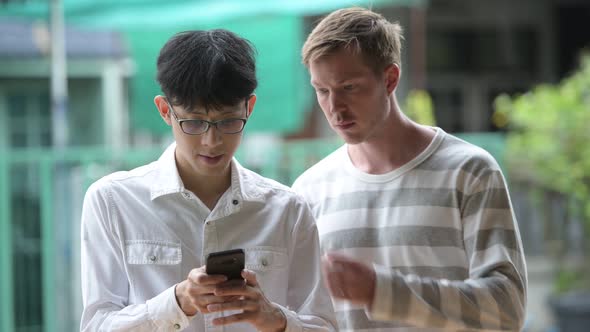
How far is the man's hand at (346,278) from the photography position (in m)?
1.92

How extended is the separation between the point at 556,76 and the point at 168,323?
846cm

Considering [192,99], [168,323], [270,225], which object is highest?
[192,99]

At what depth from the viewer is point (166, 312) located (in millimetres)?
1896

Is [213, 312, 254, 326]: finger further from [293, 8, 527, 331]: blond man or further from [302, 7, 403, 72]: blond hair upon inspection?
[302, 7, 403, 72]: blond hair

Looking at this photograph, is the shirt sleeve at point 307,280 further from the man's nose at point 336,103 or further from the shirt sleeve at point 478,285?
the man's nose at point 336,103

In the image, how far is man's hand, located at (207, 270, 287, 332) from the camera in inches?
72.9

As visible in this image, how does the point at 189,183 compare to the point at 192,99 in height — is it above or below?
below

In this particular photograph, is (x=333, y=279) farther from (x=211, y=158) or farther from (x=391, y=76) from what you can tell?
(x=391, y=76)

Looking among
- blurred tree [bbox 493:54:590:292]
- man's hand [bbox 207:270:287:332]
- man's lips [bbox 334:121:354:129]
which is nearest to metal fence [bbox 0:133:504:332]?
blurred tree [bbox 493:54:590:292]

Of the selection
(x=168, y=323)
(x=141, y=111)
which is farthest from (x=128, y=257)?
(x=141, y=111)

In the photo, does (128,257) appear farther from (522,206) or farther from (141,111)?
(522,206)

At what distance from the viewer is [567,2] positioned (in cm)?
966

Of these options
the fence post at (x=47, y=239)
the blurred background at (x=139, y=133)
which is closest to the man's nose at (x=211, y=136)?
the blurred background at (x=139, y=133)

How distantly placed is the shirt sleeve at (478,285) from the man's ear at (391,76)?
346mm
